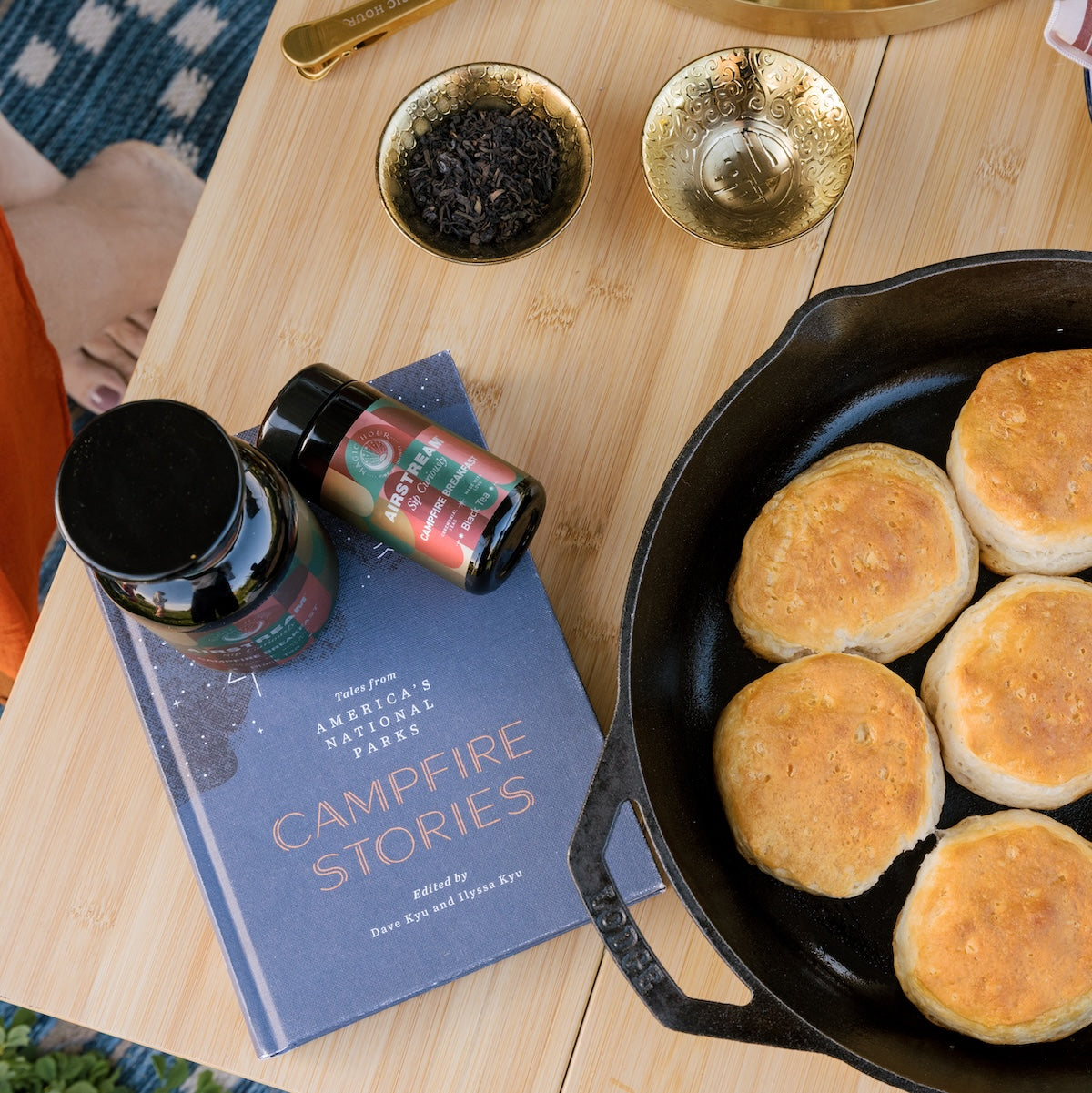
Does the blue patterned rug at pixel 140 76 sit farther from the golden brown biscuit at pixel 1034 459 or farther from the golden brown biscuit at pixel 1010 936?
the golden brown biscuit at pixel 1010 936

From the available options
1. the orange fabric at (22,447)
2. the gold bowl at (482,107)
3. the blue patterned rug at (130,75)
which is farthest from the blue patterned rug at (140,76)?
the gold bowl at (482,107)

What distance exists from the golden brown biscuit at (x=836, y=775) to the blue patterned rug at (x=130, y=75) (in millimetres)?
1324

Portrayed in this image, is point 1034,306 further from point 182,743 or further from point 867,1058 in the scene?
point 182,743

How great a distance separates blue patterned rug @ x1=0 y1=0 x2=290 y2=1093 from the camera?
1.57 metres

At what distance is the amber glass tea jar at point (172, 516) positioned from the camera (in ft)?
2.01

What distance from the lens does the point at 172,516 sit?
0.62 m

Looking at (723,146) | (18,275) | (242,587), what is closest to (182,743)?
(242,587)

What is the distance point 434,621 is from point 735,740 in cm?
29

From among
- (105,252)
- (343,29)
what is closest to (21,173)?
(105,252)

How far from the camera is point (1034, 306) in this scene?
0.84 meters

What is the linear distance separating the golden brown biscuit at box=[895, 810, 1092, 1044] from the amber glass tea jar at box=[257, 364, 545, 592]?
465mm

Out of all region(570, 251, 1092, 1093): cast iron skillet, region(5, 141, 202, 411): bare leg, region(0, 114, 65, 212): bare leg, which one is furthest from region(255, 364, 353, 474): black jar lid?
region(0, 114, 65, 212): bare leg

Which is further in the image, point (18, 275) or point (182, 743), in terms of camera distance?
point (18, 275)

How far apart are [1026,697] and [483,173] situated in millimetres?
656
